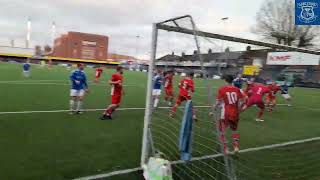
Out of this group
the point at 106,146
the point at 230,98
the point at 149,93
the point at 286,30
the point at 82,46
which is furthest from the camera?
the point at 82,46

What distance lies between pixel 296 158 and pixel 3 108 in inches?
403

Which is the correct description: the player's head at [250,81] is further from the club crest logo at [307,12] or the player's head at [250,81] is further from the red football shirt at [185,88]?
the club crest logo at [307,12]

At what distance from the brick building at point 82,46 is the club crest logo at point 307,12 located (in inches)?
4481

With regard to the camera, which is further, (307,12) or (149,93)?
(307,12)

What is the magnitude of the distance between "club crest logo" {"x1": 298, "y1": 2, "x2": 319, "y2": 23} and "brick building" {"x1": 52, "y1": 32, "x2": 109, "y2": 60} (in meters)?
114

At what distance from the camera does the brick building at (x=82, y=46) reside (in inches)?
4737

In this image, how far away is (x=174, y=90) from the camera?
63.3 feet

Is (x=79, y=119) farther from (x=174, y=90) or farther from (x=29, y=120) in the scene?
(x=174, y=90)

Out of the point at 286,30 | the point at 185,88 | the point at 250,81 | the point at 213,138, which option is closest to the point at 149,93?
the point at 213,138

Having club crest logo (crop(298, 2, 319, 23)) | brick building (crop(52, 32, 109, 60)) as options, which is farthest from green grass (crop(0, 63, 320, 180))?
brick building (crop(52, 32, 109, 60))

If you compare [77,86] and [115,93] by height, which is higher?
[77,86]

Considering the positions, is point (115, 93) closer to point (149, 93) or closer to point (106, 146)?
point (106, 146)

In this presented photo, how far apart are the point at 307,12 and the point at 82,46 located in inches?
4594

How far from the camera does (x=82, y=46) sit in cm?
12125
